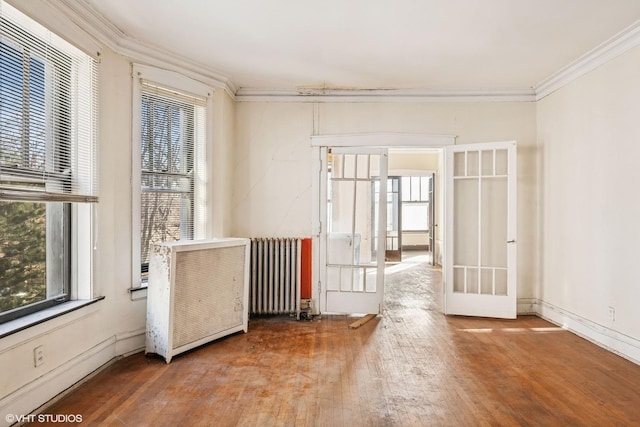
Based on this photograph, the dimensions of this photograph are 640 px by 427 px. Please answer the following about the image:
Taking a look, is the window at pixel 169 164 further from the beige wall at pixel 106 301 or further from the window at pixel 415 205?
the window at pixel 415 205

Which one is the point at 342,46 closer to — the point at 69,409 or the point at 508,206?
the point at 508,206

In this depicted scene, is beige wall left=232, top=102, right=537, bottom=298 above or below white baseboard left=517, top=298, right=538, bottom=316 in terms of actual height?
above

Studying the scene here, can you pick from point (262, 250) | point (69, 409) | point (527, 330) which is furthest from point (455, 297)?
point (69, 409)

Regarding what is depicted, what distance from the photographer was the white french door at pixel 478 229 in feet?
14.9

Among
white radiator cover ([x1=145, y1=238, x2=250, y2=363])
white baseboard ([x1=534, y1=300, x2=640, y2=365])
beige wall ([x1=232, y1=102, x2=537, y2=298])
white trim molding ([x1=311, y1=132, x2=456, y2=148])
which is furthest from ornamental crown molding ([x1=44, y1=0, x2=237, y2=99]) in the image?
white baseboard ([x1=534, y1=300, x2=640, y2=365])

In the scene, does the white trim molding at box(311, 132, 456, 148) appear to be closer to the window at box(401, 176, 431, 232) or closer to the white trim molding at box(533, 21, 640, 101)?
the white trim molding at box(533, 21, 640, 101)

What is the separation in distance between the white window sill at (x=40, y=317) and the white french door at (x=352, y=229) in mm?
2612

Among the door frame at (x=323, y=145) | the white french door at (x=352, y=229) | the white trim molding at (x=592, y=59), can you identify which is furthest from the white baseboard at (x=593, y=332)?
the white trim molding at (x=592, y=59)

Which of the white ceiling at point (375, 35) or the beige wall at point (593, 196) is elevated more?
the white ceiling at point (375, 35)

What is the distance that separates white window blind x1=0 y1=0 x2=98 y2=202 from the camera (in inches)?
86.6

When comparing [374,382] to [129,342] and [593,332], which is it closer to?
[129,342]

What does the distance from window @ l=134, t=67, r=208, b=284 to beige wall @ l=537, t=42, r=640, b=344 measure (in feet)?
12.9

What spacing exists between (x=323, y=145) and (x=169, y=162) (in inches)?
73.1

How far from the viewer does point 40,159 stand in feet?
8.13
